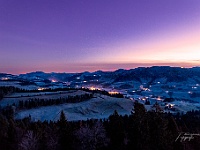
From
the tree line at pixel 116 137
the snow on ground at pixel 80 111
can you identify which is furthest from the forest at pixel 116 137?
the snow on ground at pixel 80 111

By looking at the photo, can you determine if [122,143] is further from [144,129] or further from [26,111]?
[26,111]

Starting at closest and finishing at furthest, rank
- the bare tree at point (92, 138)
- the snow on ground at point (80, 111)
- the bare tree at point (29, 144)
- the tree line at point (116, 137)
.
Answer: the tree line at point (116, 137) → the bare tree at point (29, 144) → the bare tree at point (92, 138) → the snow on ground at point (80, 111)

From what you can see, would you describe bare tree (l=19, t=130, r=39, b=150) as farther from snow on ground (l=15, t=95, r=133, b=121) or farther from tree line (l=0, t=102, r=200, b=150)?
snow on ground (l=15, t=95, r=133, b=121)

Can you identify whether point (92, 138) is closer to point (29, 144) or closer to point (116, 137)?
point (116, 137)

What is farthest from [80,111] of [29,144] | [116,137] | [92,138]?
[29,144]

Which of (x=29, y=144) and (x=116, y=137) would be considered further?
(x=116, y=137)

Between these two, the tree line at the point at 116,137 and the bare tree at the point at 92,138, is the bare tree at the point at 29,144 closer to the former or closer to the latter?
the tree line at the point at 116,137

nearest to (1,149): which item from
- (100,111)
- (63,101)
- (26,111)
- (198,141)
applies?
(198,141)

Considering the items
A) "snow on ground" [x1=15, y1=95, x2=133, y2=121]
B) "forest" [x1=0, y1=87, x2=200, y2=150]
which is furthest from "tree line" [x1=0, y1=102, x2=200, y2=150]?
"snow on ground" [x1=15, y1=95, x2=133, y2=121]
